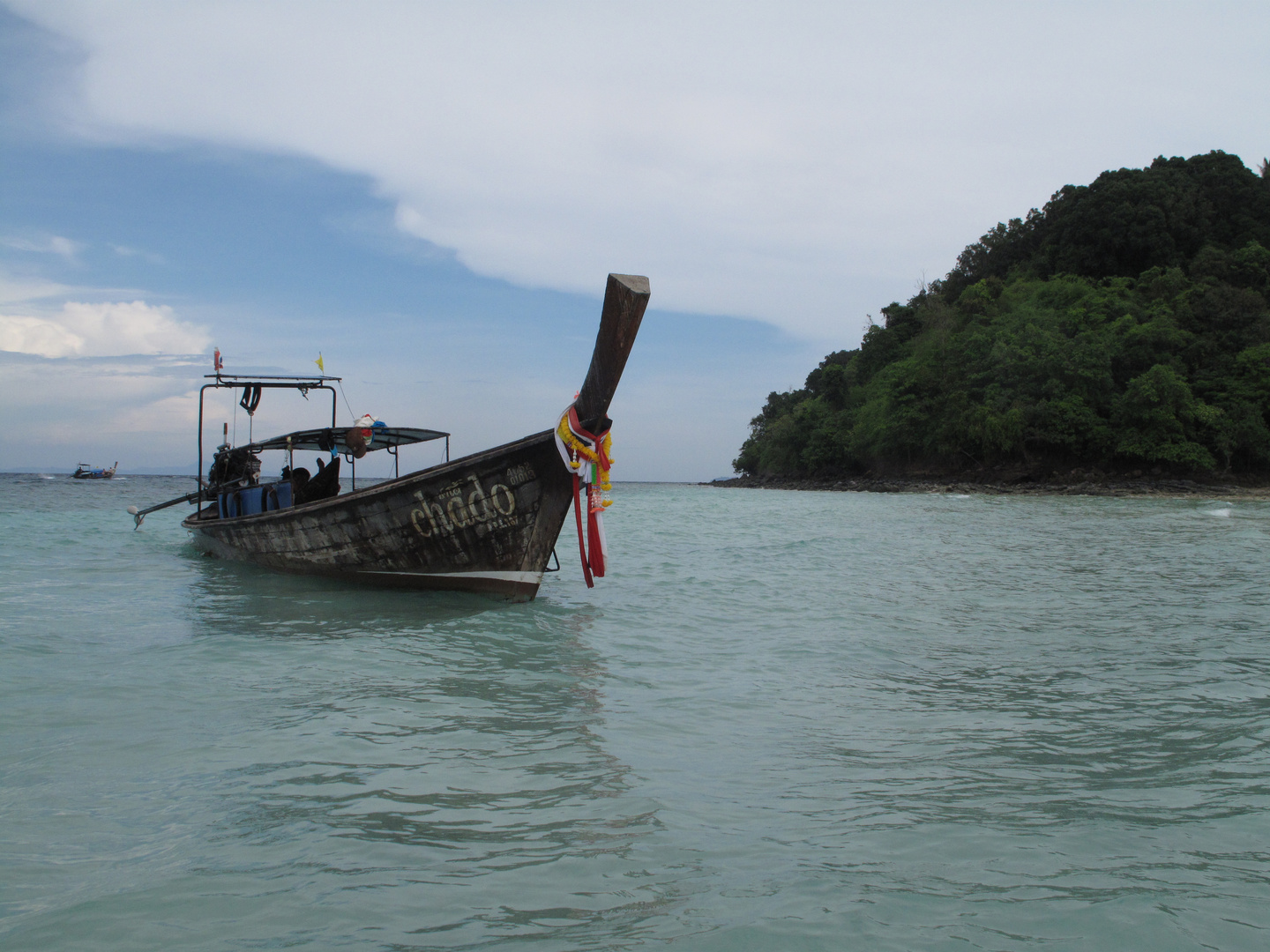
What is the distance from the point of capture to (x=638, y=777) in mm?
3467

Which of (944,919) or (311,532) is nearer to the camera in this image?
(944,919)

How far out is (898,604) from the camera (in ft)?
27.2

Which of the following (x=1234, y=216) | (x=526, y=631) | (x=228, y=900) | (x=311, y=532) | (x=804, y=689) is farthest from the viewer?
(x=1234, y=216)

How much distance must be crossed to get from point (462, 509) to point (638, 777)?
5.23 meters

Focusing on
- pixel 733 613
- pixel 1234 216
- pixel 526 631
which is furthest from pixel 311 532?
pixel 1234 216

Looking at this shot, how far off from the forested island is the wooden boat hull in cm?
4583

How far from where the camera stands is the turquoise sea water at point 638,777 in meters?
2.33

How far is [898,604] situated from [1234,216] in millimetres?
64693

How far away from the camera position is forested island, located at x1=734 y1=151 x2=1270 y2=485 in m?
44.3

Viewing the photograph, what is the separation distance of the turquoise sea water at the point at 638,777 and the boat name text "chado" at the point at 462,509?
900 millimetres

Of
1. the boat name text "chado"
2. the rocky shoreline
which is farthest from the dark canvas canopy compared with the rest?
the rocky shoreline

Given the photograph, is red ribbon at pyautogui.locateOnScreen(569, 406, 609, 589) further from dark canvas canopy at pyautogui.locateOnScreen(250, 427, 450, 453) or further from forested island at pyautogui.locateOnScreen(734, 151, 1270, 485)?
forested island at pyautogui.locateOnScreen(734, 151, 1270, 485)

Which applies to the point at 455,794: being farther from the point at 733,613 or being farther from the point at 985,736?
the point at 733,613

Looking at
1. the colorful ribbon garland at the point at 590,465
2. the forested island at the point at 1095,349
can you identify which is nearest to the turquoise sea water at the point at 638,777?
the colorful ribbon garland at the point at 590,465
